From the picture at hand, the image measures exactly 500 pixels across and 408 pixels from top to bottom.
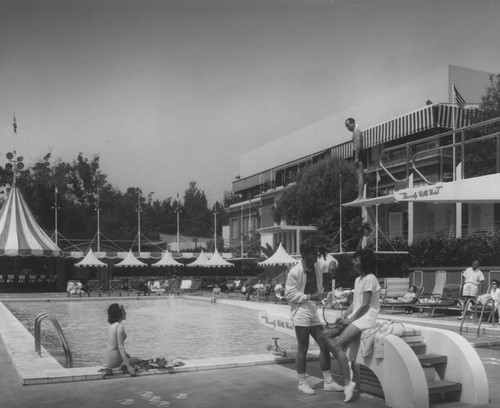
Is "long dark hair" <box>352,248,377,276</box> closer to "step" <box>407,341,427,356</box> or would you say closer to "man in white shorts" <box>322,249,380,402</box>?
"man in white shorts" <box>322,249,380,402</box>

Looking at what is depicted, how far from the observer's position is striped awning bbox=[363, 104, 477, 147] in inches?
1380

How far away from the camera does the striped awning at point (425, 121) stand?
35.1m

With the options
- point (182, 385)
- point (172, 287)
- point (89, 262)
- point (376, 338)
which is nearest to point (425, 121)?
point (172, 287)

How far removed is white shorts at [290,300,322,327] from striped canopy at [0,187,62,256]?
1270 inches

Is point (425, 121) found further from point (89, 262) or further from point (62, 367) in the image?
point (62, 367)

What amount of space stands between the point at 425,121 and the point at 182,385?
31190mm

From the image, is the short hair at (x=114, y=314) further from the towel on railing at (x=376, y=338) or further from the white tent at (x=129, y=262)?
the white tent at (x=129, y=262)

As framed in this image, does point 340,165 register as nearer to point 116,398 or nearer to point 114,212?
point 116,398

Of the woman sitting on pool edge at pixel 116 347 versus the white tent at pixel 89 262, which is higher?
the white tent at pixel 89 262

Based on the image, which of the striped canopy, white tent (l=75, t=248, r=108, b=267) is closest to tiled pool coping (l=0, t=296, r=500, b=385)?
the striped canopy

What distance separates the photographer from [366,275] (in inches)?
271

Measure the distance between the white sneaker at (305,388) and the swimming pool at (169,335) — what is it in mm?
3908

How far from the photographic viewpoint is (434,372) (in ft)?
22.8

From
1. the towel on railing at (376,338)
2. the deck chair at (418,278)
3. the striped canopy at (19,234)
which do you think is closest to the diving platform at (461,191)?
the towel on railing at (376,338)
